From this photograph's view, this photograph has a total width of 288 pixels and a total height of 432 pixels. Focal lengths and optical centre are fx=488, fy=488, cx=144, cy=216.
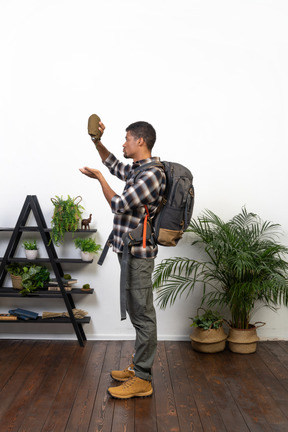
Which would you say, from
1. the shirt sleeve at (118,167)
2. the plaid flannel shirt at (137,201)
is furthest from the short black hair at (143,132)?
the shirt sleeve at (118,167)

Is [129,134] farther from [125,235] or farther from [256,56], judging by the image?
[256,56]

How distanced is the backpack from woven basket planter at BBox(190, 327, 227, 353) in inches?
44.9

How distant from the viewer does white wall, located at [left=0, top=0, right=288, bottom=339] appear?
3846mm

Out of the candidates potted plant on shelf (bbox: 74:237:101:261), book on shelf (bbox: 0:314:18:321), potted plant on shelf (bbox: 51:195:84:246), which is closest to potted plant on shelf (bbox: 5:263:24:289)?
book on shelf (bbox: 0:314:18:321)

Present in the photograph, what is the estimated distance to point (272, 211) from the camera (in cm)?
400

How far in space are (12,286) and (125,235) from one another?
162cm

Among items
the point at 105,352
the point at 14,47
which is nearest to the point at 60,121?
the point at 14,47

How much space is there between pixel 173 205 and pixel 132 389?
109 cm

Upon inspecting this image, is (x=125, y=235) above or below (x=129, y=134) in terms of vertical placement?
below

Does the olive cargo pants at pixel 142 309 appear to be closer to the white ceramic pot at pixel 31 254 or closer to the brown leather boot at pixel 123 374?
the brown leather boot at pixel 123 374

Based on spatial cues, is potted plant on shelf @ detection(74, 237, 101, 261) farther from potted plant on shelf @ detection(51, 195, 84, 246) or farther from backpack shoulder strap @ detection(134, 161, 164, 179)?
backpack shoulder strap @ detection(134, 161, 164, 179)

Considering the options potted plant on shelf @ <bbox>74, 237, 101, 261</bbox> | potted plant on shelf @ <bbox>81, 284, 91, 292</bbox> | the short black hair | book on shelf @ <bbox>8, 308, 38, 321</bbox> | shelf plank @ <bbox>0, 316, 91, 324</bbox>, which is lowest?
shelf plank @ <bbox>0, 316, 91, 324</bbox>

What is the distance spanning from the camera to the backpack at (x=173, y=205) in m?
2.73

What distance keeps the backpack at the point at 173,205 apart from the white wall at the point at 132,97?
1144mm
